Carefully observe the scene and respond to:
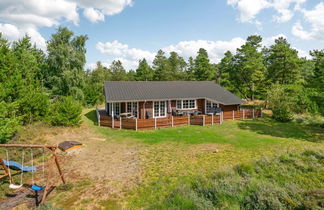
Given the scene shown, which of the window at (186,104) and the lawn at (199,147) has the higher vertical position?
the window at (186,104)

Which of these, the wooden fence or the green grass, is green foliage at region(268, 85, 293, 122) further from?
the wooden fence

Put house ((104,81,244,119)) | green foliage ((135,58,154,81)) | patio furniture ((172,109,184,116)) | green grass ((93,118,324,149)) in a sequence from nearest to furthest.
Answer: green grass ((93,118,324,149))
house ((104,81,244,119))
patio furniture ((172,109,184,116))
green foliage ((135,58,154,81))


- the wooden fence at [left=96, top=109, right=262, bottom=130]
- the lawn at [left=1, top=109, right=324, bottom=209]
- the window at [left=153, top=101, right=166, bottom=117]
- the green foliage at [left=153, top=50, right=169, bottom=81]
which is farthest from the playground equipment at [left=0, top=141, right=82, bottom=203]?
the green foliage at [left=153, top=50, right=169, bottom=81]

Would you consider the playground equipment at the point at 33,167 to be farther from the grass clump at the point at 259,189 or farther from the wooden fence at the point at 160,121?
the wooden fence at the point at 160,121

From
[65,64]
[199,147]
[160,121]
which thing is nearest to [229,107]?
[160,121]

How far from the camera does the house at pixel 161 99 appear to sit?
18.3 metres

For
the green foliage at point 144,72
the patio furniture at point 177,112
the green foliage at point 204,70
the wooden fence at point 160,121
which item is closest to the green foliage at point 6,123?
the wooden fence at point 160,121

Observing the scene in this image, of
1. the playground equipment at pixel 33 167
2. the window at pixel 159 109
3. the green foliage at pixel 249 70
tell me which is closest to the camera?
the playground equipment at pixel 33 167

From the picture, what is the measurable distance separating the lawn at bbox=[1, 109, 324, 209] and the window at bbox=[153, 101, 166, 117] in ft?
12.3

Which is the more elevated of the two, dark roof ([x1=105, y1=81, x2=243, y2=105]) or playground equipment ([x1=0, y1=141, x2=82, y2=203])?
dark roof ([x1=105, y1=81, x2=243, y2=105])

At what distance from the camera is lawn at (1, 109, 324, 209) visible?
5898 mm

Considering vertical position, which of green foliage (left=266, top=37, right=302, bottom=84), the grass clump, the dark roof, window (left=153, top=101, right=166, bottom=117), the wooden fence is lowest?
the grass clump

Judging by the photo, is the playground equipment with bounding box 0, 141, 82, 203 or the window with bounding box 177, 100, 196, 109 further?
the window with bounding box 177, 100, 196, 109

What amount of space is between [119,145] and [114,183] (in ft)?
15.7
